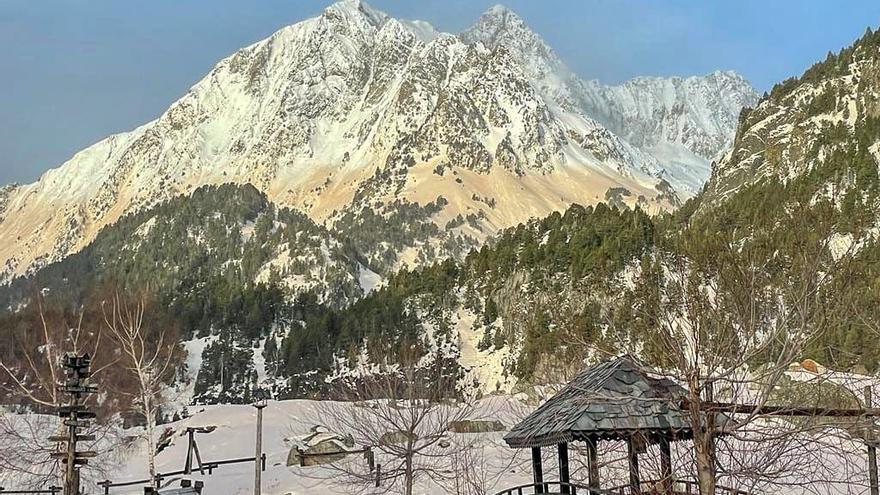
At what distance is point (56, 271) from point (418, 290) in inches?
4697

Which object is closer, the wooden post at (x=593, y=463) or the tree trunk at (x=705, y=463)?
the tree trunk at (x=705, y=463)

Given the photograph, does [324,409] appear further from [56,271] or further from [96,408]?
[56,271]

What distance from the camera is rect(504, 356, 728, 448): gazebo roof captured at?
12984mm

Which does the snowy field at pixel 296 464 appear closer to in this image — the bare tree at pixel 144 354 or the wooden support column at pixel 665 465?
the bare tree at pixel 144 354

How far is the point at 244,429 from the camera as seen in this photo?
5109 centimetres

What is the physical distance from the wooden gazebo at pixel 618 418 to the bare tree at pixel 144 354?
19.4 meters

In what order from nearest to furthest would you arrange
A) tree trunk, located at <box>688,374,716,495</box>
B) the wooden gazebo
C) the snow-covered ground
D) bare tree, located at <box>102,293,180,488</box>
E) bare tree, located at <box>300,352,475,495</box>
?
tree trunk, located at <box>688,374,716,495</box> → the wooden gazebo → bare tree, located at <box>300,352,475,495</box> → bare tree, located at <box>102,293,180,488</box> → the snow-covered ground

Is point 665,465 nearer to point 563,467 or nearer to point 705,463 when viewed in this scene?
point 705,463

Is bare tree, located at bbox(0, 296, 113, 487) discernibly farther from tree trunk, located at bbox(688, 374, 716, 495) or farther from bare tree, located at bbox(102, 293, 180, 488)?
tree trunk, located at bbox(688, 374, 716, 495)

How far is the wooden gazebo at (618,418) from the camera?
12705mm

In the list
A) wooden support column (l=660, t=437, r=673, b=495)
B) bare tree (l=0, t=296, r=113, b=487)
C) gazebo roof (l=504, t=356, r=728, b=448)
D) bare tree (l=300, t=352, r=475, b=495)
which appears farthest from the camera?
bare tree (l=0, t=296, r=113, b=487)

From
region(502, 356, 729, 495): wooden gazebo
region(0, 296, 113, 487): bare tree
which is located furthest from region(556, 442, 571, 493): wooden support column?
region(0, 296, 113, 487): bare tree

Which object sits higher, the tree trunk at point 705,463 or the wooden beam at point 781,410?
the wooden beam at point 781,410

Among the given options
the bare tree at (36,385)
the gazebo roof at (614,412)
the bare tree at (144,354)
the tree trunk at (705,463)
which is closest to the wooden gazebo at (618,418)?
the gazebo roof at (614,412)
